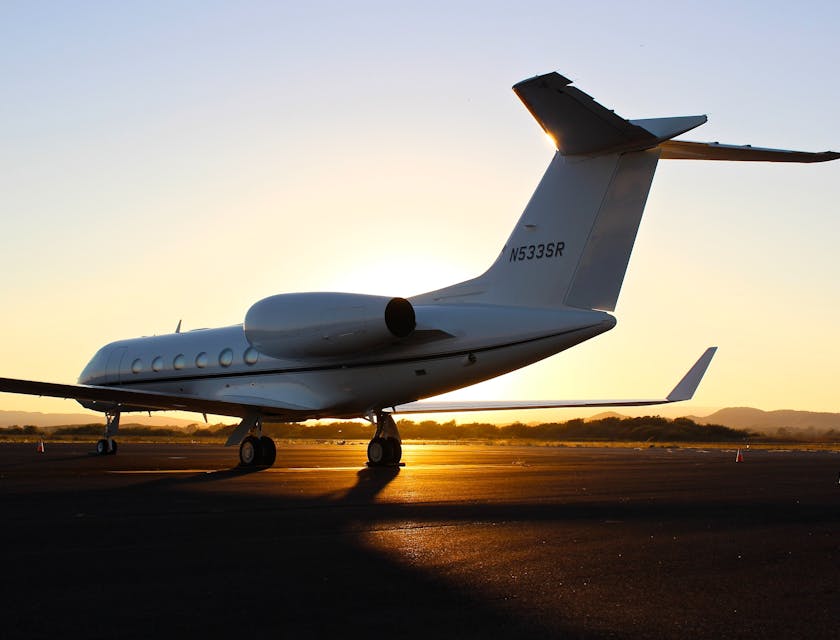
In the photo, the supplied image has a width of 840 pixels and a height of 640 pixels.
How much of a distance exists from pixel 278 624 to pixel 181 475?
12906 mm

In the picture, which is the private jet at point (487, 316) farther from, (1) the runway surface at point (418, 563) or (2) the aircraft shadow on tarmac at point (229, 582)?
(2) the aircraft shadow on tarmac at point (229, 582)

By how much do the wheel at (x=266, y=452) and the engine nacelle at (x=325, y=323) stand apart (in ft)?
6.38

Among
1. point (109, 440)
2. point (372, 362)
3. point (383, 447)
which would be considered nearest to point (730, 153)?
point (372, 362)

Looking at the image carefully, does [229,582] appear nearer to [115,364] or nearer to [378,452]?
[378,452]

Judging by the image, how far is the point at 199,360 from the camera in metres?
22.8

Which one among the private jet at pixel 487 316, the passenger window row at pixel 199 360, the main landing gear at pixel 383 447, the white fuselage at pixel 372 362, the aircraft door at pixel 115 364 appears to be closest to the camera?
the private jet at pixel 487 316

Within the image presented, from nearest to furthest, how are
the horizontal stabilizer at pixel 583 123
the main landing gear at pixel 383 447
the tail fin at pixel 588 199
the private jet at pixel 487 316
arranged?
the horizontal stabilizer at pixel 583 123, the tail fin at pixel 588 199, the private jet at pixel 487 316, the main landing gear at pixel 383 447

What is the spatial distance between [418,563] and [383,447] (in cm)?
1363

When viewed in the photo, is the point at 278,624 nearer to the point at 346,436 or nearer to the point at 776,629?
the point at 776,629

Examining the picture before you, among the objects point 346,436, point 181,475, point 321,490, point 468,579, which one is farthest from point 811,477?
point 346,436

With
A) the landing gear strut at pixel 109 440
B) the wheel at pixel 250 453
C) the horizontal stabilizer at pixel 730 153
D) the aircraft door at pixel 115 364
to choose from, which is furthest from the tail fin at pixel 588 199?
the landing gear strut at pixel 109 440

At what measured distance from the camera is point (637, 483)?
587 inches

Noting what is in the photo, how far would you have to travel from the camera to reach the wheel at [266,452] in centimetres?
1941

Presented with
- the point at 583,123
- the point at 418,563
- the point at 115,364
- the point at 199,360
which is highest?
the point at 583,123
